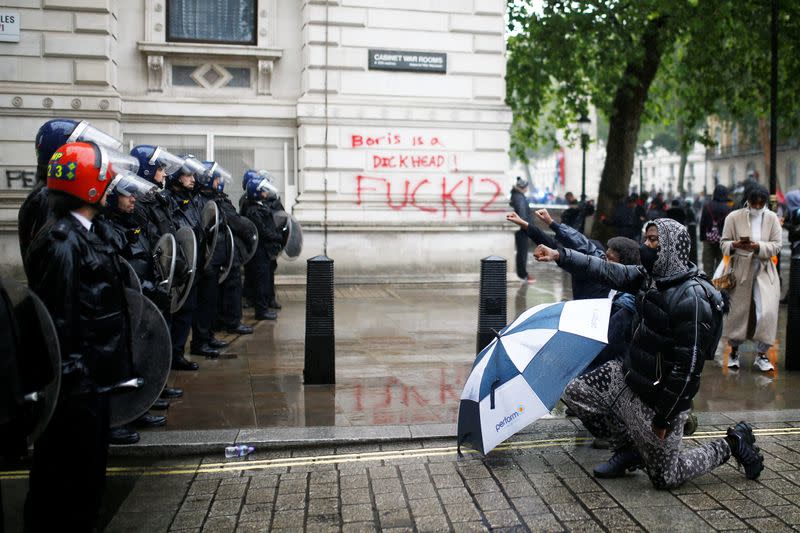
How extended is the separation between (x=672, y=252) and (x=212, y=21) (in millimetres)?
12238

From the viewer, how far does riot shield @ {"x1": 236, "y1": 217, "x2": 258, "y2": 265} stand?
10.3m

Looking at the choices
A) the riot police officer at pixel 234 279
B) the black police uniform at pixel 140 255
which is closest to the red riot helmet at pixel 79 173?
the black police uniform at pixel 140 255

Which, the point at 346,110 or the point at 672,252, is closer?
the point at 672,252

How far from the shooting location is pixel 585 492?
16.5ft

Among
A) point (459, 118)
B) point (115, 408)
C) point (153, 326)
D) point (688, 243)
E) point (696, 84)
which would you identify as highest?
point (696, 84)

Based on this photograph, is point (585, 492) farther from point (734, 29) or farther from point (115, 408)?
point (734, 29)

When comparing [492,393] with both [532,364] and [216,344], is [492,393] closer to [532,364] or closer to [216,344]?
[532,364]

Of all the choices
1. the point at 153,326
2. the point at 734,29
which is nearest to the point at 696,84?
the point at 734,29

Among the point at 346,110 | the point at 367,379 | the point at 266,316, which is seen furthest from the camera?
the point at 346,110

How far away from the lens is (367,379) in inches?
312

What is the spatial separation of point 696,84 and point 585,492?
18.3m

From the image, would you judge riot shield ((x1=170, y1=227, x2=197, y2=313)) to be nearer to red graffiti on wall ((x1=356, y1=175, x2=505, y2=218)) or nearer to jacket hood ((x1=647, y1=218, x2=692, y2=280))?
jacket hood ((x1=647, y1=218, x2=692, y2=280))

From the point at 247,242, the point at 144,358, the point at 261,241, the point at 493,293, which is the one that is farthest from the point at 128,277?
the point at 261,241

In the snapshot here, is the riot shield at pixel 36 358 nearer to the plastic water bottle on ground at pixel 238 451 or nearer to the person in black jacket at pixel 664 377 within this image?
the plastic water bottle on ground at pixel 238 451
